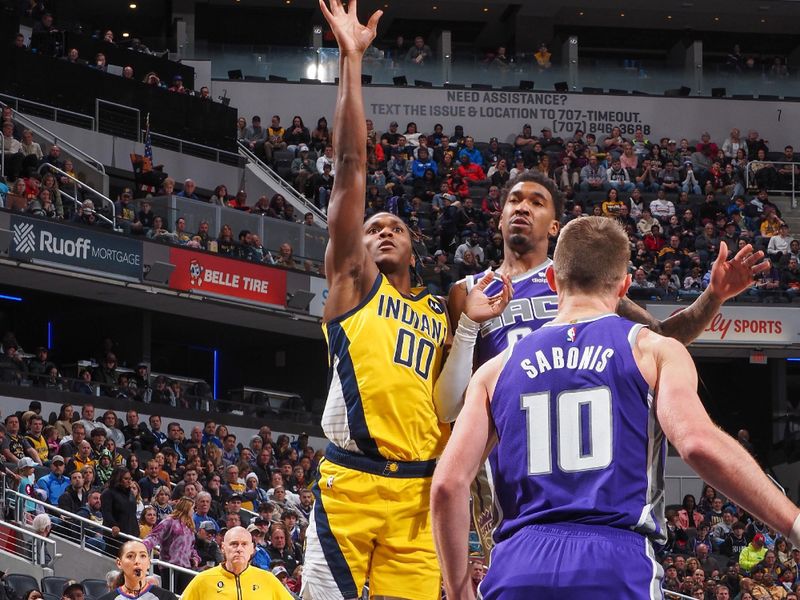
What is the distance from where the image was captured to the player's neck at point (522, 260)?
6344 millimetres

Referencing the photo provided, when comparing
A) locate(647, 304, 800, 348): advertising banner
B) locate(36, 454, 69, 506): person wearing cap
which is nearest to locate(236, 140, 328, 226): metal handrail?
locate(647, 304, 800, 348): advertising banner

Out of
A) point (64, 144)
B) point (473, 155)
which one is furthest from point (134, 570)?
point (473, 155)

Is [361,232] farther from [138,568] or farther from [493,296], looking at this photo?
[138,568]

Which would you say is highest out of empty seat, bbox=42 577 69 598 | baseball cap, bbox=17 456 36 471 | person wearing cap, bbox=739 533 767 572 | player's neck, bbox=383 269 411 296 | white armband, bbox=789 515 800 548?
player's neck, bbox=383 269 411 296

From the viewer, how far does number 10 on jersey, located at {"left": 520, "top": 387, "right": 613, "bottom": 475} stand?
3.83 meters

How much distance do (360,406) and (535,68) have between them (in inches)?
1235

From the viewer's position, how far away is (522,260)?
251 inches

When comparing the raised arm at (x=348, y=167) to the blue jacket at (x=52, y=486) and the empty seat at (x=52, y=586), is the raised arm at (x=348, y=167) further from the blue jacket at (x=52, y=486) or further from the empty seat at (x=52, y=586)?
the blue jacket at (x=52, y=486)

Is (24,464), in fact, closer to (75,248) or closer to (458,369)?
(75,248)

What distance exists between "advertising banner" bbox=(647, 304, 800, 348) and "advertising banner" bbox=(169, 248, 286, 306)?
923cm

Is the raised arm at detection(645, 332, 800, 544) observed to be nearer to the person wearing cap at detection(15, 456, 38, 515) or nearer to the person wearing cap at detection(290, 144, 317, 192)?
the person wearing cap at detection(15, 456, 38, 515)

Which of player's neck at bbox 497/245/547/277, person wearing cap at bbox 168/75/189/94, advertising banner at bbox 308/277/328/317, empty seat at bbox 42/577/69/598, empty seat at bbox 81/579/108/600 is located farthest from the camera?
person wearing cap at bbox 168/75/189/94

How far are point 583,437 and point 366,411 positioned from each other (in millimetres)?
2035

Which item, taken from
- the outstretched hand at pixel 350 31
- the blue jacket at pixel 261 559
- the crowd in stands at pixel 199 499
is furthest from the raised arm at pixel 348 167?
the blue jacket at pixel 261 559
